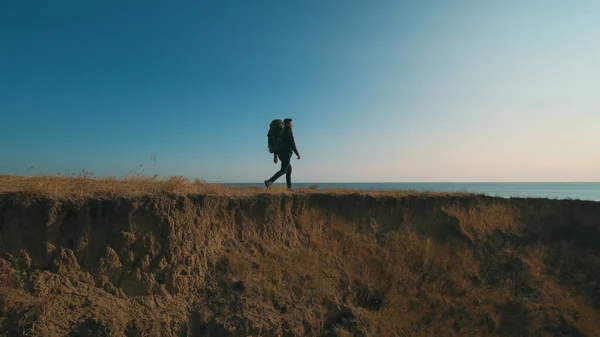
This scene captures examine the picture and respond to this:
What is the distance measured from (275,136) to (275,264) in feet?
15.6

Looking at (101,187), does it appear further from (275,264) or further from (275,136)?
(275,136)

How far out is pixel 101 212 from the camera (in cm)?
796

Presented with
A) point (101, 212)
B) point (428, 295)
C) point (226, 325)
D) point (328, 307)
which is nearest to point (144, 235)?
point (101, 212)

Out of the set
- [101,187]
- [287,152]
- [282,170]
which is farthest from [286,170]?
[101,187]

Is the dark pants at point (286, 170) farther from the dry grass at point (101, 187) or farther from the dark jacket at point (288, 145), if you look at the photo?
the dry grass at point (101, 187)

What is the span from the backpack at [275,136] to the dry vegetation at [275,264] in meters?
1.97

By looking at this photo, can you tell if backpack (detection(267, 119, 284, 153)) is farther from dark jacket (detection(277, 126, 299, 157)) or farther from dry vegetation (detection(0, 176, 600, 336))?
dry vegetation (detection(0, 176, 600, 336))

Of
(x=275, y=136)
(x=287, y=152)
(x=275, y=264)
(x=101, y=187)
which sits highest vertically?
(x=275, y=136)

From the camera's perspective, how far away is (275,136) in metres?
12.8

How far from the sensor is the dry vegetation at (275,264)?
286 inches

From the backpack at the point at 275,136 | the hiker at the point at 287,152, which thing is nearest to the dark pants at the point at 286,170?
the hiker at the point at 287,152

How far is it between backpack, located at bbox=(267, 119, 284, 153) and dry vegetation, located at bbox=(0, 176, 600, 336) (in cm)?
197

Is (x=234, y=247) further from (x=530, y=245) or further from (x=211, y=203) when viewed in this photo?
(x=530, y=245)

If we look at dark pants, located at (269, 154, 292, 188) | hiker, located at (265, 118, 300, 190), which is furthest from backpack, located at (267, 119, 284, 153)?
dark pants, located at (269, 154, 292, 188)
